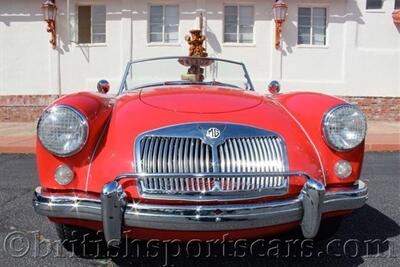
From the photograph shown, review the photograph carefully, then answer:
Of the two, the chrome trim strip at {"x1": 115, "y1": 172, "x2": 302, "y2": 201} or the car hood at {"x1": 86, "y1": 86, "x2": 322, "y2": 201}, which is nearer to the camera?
the chrome trim strip at {"x1": 115, "y1": 172, "x2": 302, "y2": 201}

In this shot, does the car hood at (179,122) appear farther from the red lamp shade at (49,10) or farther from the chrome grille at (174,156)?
the red lamp shade at (49,10)

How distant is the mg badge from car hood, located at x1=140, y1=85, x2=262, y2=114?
206 mm

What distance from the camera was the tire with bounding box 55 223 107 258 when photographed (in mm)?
2549

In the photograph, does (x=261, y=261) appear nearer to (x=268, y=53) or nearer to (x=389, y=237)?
(x=389, y=237)

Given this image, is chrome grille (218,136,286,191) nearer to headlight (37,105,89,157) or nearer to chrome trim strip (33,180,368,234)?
chrome trim strip (33,180,368,234)

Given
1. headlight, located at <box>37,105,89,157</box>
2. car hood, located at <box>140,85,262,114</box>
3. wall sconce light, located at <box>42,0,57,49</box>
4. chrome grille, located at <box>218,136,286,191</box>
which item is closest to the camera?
chrome grille, located at <box>218,136,286,191</box>

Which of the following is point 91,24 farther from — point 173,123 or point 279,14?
point 173,123

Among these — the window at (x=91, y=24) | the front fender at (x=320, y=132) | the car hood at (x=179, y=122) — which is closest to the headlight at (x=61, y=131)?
the car hood at (x=179, y=122)

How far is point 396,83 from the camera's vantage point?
1095cm

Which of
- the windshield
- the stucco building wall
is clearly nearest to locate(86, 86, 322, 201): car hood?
the windshield

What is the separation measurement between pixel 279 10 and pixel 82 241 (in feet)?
28.7

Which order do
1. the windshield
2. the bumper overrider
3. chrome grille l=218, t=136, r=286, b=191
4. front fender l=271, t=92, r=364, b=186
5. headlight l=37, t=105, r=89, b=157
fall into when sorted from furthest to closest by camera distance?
1. the windshield
2. front fender l=271, t=92, r=364, b=186
3. headlight l=37, t=105, r=89, b=157
4. chrome grille l=218, t=136, r=286, b=191
5. the bumper overrider

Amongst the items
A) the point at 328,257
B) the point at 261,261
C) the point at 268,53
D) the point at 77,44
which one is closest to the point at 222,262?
the point at 261,261

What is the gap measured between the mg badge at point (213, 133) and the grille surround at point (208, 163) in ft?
0.06
